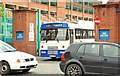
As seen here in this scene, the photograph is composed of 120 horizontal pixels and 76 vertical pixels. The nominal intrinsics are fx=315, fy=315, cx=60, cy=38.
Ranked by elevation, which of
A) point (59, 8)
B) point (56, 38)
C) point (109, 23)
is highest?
point (59, 8)

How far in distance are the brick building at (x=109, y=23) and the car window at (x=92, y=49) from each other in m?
9.66

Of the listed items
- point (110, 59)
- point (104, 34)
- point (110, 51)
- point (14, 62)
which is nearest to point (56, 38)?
point (104, 34)

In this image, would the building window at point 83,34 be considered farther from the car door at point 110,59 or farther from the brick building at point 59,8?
the brick building at point 59,8

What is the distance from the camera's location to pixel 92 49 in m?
12.4

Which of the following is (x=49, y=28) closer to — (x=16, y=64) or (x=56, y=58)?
(x=56, y=58)

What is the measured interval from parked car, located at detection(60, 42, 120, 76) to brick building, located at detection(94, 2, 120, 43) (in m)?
9.35

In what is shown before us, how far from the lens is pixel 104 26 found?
22.3m

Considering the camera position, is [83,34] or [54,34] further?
[83,34]

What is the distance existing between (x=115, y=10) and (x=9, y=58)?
10.4m

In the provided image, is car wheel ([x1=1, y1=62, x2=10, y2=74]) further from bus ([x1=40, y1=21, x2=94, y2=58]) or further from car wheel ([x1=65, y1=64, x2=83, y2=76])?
bus ([x1=40, y1=21, x2=94, y2=58])

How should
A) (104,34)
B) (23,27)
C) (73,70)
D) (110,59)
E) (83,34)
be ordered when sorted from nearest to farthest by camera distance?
(110,59) → (73,70) → (104,34) → (83,34) → (23,27)

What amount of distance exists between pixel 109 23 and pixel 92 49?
10.2m

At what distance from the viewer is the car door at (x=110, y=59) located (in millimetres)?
11672

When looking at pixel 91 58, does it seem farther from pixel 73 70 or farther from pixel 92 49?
pixel 73 70
